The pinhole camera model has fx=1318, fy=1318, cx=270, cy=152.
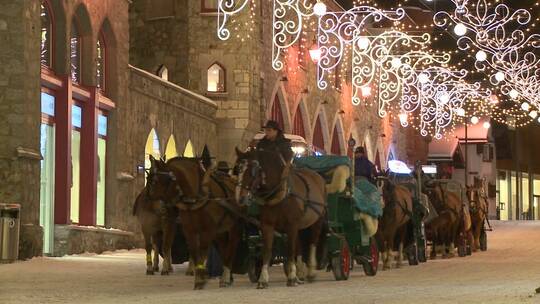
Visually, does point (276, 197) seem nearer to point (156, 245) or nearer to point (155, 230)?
point (155, 230)

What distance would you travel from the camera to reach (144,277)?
20.0 metres

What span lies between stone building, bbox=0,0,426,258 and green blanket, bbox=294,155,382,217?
6579 millimetres

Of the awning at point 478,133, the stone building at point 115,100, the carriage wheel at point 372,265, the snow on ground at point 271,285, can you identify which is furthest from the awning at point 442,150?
the carriage wheel at point 372,265

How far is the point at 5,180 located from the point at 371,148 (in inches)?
1435

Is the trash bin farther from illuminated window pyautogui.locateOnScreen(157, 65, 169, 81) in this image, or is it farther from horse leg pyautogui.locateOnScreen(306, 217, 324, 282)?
illuminated window pyautogui.locateOnScreen(157, 65, 169, 81)

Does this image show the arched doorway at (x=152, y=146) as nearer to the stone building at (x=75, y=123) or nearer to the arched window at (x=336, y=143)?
the stone building at (x=75, y=123)

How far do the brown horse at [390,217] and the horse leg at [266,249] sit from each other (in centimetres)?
636

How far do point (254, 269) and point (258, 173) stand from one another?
236 centimetres

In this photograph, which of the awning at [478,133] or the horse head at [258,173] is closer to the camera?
the horse head at [258,173]

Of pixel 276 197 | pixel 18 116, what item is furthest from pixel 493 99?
pixel 276 197

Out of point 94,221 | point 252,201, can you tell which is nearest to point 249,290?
point 252,201

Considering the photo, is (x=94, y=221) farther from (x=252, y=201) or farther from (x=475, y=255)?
(x=252, y=201)

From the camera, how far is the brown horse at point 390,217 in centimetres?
2370

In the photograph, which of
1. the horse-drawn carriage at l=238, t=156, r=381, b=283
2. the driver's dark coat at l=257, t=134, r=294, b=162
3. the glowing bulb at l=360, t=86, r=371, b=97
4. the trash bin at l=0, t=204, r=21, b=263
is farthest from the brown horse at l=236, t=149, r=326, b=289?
the glowing bulb at l=360, t=86, r=371, b=97
